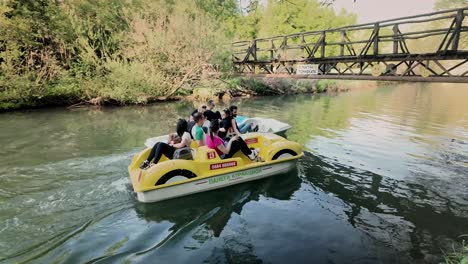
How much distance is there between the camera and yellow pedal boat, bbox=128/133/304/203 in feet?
19.5

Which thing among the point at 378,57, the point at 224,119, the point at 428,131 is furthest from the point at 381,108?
the point at 224,119

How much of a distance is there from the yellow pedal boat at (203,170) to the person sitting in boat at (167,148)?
0.19 metres

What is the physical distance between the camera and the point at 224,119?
338 inches

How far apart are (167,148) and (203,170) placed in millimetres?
840

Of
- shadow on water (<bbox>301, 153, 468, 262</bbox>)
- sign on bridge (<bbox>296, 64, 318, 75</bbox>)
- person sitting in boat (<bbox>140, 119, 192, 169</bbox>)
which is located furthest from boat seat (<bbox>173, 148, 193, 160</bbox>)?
sign on bridge (<bbox>296, 64, 318, 75</bbox>)

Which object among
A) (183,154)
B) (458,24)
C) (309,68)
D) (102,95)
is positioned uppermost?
(458,24)

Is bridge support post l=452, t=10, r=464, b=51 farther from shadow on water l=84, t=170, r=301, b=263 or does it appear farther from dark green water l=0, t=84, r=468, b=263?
shadow on water l=84, t=170, r=301, b=263

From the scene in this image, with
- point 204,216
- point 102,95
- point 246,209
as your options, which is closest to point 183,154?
point 204,216

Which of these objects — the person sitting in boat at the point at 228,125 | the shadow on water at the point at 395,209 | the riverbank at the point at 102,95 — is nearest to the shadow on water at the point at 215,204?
the shadow on water at the point at 395,209

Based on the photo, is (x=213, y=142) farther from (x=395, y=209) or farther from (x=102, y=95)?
(x=102, y=95)

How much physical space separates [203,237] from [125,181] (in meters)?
2.59

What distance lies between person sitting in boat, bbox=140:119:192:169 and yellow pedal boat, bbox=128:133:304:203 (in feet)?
0.62

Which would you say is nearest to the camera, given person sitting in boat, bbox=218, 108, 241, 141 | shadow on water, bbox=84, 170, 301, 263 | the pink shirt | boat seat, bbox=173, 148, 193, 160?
shadow on water, bbox=84, 170, 301, 263

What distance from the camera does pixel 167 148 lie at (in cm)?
655
